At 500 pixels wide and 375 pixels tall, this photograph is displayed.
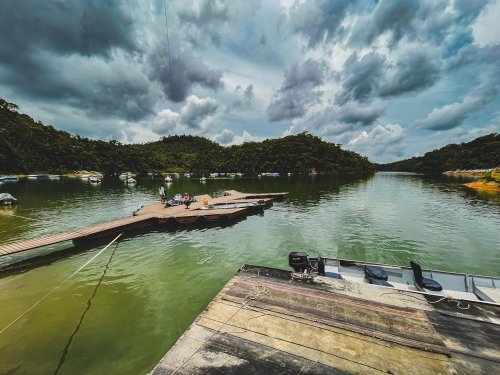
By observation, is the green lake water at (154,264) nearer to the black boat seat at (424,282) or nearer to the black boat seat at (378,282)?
the black boat seat at (378,282)

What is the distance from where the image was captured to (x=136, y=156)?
154875 millimetres

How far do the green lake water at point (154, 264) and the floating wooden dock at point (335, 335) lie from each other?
8.53 feet

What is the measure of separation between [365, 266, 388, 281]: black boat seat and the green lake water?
5.05 meters

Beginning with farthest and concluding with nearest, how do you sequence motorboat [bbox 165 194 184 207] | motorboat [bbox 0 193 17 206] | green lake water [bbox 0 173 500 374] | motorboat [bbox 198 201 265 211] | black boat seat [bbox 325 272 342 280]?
motorboat [bbox 0 193 17 206] < motorboat [bbox 165 194 184 207] < motorboat [bbox 198 201 265 211] < black boat seat [bbox 325 272 342 280] < green lake water [bbox 0 173 500 374]

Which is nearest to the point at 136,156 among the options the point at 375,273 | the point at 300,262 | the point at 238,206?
the point at 238,206

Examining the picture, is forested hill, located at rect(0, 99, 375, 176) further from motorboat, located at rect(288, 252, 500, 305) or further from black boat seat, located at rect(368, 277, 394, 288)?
black boat seat, located at rect(368, 277, 394, 288)

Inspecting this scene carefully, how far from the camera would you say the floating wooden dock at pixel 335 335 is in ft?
17.6

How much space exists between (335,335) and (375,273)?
5377 mm

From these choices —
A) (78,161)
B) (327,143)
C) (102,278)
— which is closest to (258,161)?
(327,143)

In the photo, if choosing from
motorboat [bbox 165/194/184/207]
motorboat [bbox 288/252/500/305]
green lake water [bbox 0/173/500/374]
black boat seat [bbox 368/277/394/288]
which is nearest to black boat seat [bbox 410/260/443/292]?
motorboat [bbox 288/252/500/305]

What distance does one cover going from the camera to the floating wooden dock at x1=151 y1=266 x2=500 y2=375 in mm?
5355

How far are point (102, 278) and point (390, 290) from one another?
14382 millimetres

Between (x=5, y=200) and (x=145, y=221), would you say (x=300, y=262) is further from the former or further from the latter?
(x=5, y=200)

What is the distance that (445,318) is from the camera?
696 centimetres
